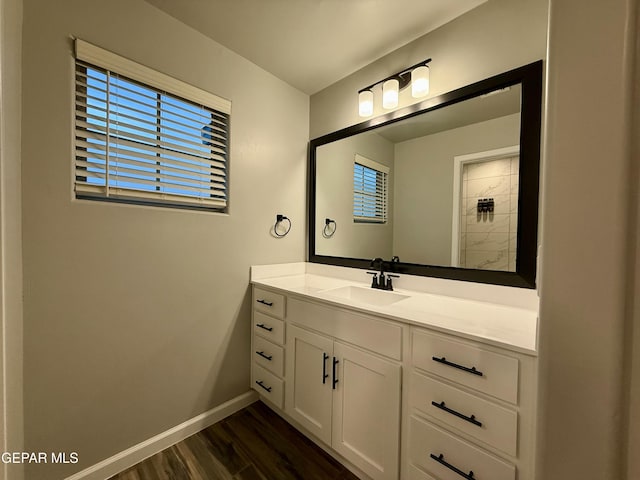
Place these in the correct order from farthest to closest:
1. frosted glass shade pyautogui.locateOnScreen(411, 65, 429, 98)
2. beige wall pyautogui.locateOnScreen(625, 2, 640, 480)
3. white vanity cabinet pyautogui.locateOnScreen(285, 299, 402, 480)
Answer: frosted glass shade pyautogui.locateOnScreen(411, 65, 429, 98) → white vanity cabinet pyautogui.locateOnScreen(285, 299, 402, 480) → beige wall pyautogui.locateOnScreen(625, 2, 640, 480)

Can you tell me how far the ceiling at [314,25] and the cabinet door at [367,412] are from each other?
1.82 m

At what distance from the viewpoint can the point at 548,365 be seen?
0.90ft

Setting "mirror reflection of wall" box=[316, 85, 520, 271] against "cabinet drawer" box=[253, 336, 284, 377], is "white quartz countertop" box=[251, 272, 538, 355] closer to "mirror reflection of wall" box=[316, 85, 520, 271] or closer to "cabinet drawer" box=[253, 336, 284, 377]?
"mirror reflection of wall" box=[316, 85, 520, 271]

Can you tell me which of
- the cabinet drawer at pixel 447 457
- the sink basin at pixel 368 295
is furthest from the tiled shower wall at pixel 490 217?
the cabinet drawer at pixel 447 457

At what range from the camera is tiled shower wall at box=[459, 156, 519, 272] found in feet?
4.36

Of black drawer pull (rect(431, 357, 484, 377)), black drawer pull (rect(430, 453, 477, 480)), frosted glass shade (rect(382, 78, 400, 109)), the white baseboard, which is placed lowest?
the white baseboard

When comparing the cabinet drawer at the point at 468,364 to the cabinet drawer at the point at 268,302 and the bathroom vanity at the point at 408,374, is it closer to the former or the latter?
the bathroom vanity at the point at 408,374

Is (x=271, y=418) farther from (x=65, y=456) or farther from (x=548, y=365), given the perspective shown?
(x=548, y=365)

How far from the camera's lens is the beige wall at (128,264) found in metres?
1.16

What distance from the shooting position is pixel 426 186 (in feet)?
5.53

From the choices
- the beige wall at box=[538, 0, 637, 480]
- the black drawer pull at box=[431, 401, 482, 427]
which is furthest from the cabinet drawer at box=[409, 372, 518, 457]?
the beige wall at box=[538, 0, 637, 480]

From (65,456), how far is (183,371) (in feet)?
1.84

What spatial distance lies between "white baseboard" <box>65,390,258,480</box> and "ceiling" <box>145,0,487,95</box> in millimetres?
2410

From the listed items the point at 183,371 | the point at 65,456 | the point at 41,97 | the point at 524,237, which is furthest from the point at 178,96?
the point at 524,237
